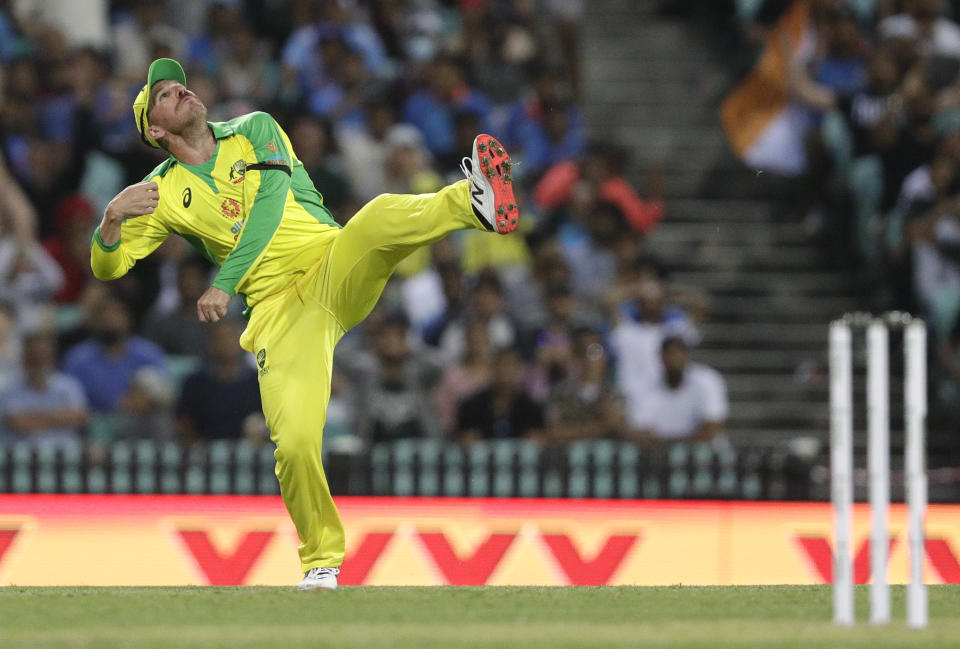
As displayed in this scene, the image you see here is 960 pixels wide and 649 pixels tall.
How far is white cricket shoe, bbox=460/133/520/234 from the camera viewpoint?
28.5 ft

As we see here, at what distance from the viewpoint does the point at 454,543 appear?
11438mm

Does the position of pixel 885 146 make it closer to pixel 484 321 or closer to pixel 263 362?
pixel 484 321

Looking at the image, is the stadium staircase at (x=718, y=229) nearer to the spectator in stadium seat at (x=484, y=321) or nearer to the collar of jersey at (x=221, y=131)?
the spectator in stadium seat at (x=484, y=321)

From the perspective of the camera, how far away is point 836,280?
16.4 meters

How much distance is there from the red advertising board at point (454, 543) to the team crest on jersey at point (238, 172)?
3.07 m

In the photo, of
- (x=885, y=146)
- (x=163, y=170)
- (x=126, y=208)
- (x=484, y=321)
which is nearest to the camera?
(x=126, y=208)

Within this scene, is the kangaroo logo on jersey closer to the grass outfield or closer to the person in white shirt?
the grass outfield

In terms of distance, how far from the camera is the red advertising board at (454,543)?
11336 millimetres

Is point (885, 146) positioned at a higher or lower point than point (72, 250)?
higher

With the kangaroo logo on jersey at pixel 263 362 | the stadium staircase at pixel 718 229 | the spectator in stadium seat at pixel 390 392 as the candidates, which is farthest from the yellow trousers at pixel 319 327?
the stadium staircase at pixel 718 229

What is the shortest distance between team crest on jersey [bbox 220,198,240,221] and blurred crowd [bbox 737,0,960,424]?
7.16 m

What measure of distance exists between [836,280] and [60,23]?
742 cm

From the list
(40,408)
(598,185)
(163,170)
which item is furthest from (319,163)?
(163,170)

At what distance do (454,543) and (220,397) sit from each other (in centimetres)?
291
